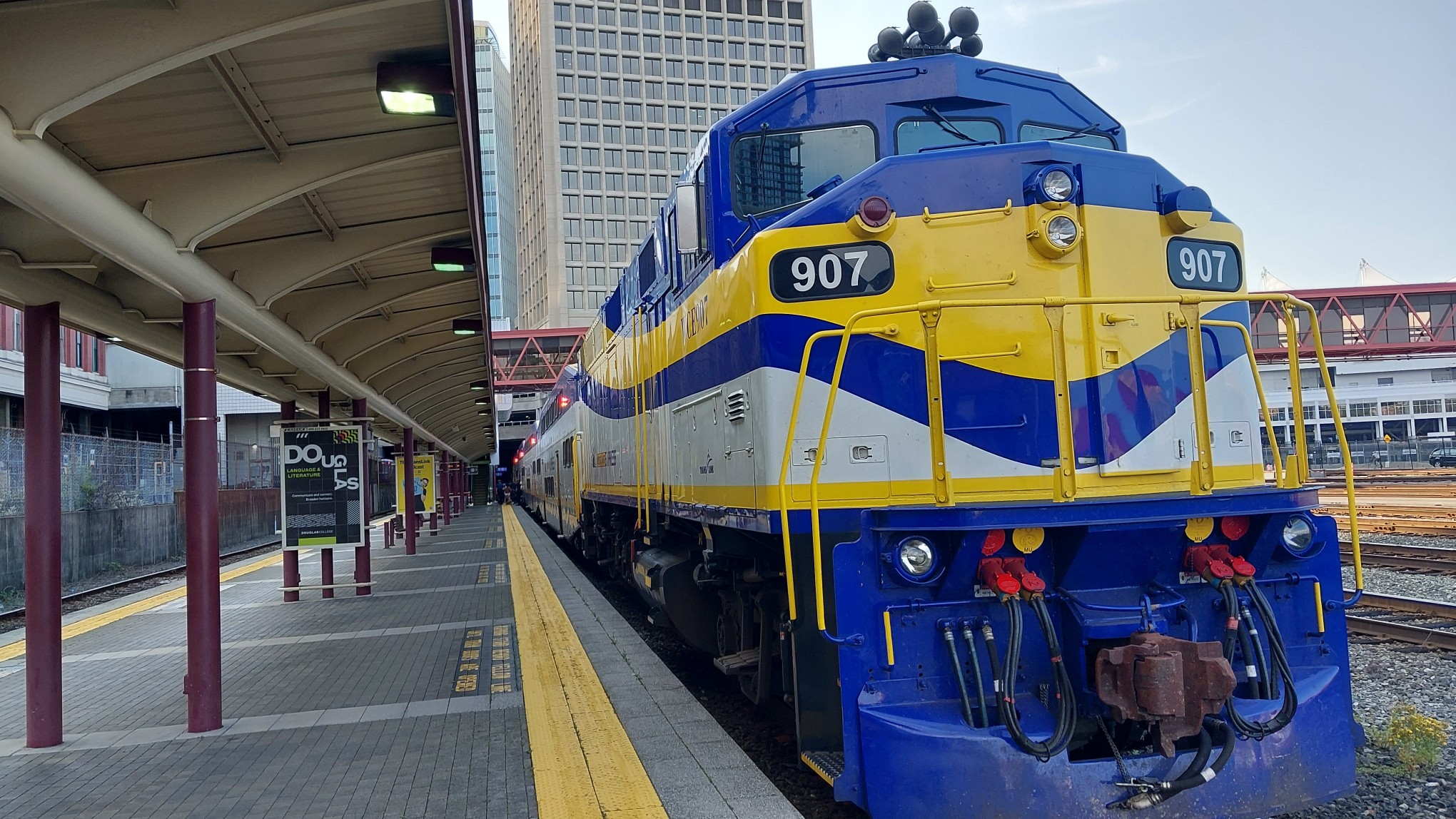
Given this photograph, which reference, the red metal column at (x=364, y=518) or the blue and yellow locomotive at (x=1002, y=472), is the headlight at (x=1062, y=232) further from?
the red metal column at (x=364, y=518)

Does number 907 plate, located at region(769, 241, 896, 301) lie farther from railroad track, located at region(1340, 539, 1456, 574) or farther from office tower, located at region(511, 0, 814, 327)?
office tower, located at region(511, 0, 814, 327)

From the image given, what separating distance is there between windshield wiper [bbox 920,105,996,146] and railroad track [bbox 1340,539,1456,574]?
887 centimetres

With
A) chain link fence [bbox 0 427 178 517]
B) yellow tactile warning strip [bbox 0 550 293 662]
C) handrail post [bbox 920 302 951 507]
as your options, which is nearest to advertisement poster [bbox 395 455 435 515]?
chain link fence [bbox 0 427 178 517]

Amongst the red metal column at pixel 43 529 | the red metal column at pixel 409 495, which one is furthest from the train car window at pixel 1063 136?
the red metal column at pixel 409 495

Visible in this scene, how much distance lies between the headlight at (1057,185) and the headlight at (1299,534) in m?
1.71

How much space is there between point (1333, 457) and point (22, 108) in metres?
49.3

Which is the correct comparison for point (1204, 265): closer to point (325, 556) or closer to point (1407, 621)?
point (1407, 621)

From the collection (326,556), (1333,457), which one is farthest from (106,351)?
(1333,457)

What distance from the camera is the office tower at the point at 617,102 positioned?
9975 cm

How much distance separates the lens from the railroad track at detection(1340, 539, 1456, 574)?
37.9ft

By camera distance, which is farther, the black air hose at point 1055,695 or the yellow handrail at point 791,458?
the yellow handrail at point 791,458

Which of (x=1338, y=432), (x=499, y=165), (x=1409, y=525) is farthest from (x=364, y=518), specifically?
(x=499, y=165)

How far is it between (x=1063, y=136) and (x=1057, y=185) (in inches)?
50.2

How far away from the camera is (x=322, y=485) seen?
1105 cm
